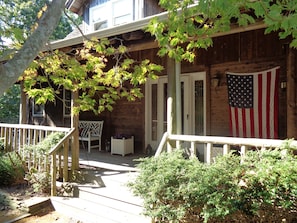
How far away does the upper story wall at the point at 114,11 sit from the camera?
27.3 feet

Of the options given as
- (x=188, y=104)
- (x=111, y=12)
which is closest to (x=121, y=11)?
(x=111, y=12)

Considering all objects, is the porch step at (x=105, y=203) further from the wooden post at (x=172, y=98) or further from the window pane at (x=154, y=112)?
the window pane at (x=154, y=112)

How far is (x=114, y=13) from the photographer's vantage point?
8.85 metres

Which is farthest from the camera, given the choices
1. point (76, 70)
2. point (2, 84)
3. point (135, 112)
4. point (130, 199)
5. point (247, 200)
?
point (135, 112)

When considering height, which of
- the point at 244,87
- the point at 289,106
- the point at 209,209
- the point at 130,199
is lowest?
the point at 130,199

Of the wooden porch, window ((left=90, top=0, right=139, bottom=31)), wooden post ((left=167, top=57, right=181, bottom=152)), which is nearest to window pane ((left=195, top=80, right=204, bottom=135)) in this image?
the wooden porch

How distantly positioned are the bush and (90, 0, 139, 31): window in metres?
6.30

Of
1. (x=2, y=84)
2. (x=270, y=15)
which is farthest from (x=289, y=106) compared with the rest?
(x=2, y=84)

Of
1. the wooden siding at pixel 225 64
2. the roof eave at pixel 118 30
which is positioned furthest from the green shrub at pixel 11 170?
the wooden siding at pixel 225 64

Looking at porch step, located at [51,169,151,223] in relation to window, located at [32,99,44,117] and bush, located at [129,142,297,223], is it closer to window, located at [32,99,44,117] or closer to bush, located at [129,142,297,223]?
bush, located at [129,142,297,223]

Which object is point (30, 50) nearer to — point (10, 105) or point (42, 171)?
point (42, 171)

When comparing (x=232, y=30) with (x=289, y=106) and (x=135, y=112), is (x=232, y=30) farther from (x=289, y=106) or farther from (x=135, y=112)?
(x=135, y=112)

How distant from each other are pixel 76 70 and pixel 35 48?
6.66 ft

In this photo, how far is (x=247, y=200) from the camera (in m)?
2.78
